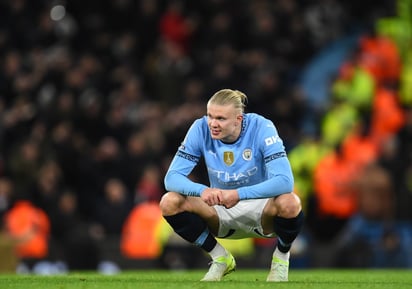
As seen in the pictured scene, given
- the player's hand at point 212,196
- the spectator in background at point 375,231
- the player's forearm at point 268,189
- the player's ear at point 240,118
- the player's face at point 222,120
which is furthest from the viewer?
the spectator in background at point 375,231

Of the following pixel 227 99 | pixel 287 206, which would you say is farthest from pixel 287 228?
pixel 227 99

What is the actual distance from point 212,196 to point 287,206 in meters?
0.61

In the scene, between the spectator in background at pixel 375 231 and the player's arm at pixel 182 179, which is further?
the spectator in background at pixel 375 231

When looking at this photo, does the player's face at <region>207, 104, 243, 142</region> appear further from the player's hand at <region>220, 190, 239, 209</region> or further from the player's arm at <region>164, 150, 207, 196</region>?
the player's hand at <region>220, 190, 239, 209</region>

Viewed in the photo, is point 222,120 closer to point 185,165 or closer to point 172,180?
point 185,165

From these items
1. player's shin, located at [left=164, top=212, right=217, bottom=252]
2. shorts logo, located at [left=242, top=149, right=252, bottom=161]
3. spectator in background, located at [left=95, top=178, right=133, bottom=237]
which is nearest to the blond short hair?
shorts logo, located at [left=242, top=149, right=252, bottom=161]

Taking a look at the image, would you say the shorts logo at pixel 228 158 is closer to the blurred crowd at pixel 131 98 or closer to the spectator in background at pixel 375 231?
the blurred crowd at pixel 131 98

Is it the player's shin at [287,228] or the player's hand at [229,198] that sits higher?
the player's hand at [229,198]

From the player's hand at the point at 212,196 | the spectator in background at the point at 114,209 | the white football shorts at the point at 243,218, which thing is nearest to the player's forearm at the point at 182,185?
the player's hand at the point at 212,196

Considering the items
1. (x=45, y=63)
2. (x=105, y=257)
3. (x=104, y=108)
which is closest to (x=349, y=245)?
(x=105, y=257)

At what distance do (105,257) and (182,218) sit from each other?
691 cm

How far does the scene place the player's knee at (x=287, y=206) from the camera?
850 cm

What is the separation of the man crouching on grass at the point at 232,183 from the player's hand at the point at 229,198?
0.18m

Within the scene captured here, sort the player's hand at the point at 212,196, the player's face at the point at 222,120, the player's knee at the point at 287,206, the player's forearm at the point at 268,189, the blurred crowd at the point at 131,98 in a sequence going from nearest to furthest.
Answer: the player's hand at the point at 212,196 < the player's forearm at the point at 268,189 < the player's knee at the point at 287,206 < the player's face at the point at 222,120 < the blurred crowd at the point at 131,98
